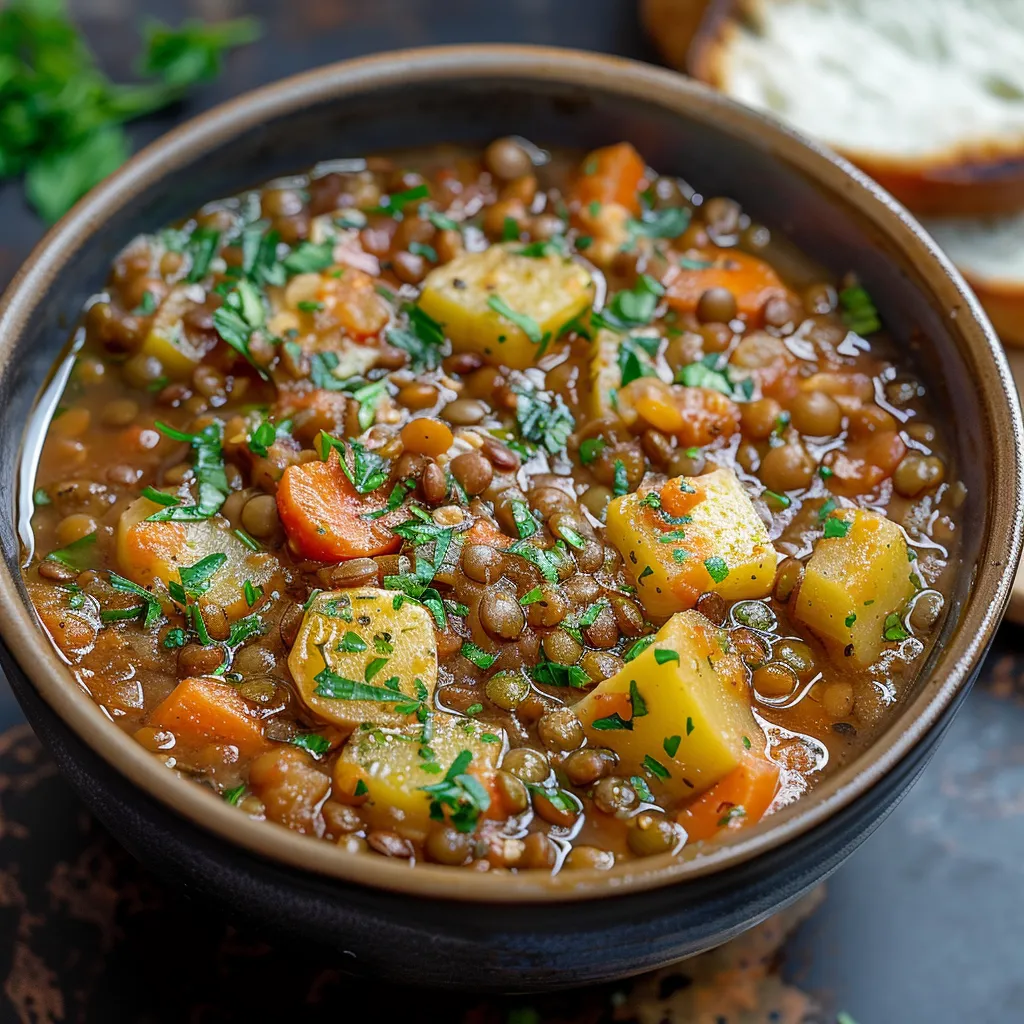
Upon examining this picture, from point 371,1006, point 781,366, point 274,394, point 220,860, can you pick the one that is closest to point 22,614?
point 220,860

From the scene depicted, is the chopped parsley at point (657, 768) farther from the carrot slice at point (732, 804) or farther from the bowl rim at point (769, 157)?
the bowl rim at point (769, 157)

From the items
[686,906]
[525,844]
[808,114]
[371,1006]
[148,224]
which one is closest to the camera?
[686,906]

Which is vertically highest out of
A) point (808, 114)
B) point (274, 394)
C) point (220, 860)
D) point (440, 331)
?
point (808, 114)

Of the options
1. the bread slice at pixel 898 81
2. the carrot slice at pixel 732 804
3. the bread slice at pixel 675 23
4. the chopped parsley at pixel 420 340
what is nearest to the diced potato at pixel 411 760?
the carrot slice at pixel 732 804

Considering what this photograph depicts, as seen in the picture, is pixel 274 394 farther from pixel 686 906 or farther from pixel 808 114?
pixel 808 114

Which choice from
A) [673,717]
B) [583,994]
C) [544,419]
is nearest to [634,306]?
[544,419]

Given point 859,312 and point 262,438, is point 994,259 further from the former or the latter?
point 262,438
